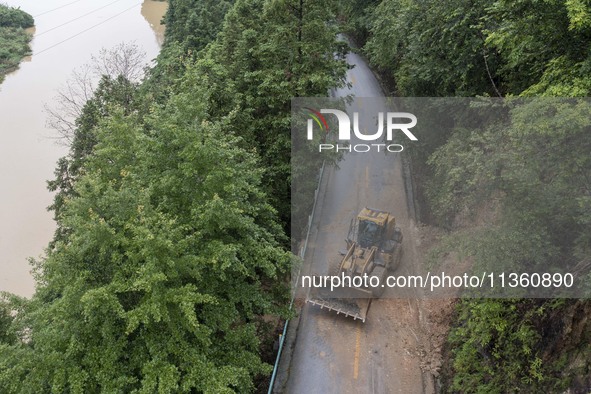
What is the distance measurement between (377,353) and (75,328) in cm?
923

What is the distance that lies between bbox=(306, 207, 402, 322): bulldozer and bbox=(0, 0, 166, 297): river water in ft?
44.3

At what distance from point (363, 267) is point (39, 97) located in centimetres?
3616

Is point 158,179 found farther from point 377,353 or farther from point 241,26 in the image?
point 241,26

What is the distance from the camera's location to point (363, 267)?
50.1 feet

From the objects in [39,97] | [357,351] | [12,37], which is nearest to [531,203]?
[357,351]

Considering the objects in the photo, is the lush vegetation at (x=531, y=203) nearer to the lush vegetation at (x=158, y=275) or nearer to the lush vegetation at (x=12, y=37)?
the lush vegetation at (x=158, y=275)

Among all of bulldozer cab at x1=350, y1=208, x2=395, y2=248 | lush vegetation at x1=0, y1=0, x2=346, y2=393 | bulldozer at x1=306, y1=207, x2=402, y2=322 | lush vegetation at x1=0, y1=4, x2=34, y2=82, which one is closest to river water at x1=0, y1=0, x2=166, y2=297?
lush vegetation at x1=0, y1=4, x2=34, y2=82

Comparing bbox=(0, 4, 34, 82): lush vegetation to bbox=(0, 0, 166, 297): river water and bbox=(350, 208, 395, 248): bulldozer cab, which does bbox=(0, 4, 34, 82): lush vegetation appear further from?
bbox=(350, 208, 395, 248): bulldozer cab

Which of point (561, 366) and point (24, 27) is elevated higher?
point (24, 27)

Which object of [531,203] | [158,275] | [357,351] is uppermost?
[531,203]

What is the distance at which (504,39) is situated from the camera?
11.9 meters

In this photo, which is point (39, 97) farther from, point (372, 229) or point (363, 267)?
point (363, 267)

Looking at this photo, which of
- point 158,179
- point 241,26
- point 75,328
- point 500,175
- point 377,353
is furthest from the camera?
point 241,26

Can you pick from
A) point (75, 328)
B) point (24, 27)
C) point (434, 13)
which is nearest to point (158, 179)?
point (75, 328)
